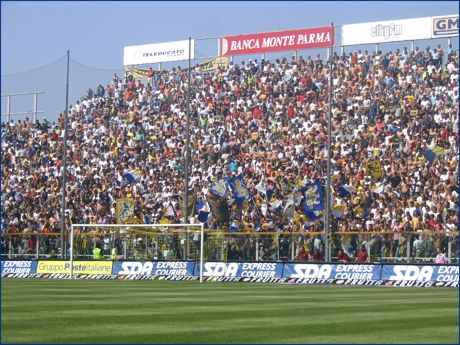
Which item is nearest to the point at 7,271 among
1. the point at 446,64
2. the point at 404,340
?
the point at 446,64

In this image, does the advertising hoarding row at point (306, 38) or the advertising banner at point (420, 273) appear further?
the advertising hoarding row at point (306, 38)

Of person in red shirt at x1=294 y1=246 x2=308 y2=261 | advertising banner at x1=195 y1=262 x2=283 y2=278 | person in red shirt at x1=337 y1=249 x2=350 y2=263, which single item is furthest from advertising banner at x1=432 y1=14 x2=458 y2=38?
advertising banner at x1=195 y1=262 x2=283 y2=278

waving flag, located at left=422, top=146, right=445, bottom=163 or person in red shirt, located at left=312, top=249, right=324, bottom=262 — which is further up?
waving flag, located at left=422, top=146, right=445, bottom=163

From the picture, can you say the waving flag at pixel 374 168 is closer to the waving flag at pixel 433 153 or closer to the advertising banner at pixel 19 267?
the waving flag at pixel 433 153

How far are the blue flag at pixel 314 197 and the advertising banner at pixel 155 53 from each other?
79.2 ft

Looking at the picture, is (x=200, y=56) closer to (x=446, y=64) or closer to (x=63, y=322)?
(x=446, y=64)

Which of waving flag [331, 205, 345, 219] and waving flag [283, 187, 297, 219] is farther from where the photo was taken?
waving flag [283, 187, 297, 219]

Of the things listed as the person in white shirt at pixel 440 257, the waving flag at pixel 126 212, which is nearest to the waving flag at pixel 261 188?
the waving flag at pixel 126 212

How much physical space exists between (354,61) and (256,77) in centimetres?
633

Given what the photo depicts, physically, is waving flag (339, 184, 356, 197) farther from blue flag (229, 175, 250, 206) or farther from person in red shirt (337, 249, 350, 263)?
blue flag (229, 175, 250, 206)

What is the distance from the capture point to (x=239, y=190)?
150 feet

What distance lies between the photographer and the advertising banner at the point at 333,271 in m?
36.9

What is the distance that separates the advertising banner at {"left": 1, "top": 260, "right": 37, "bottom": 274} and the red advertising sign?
73.1 feet

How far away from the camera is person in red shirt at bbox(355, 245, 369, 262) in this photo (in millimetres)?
39406
